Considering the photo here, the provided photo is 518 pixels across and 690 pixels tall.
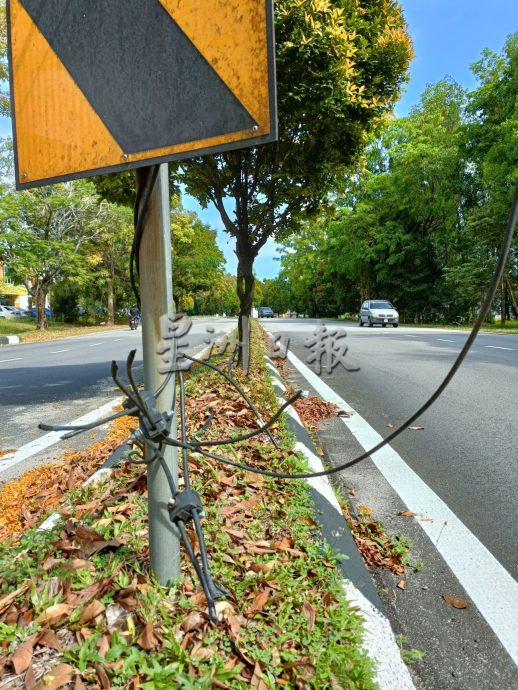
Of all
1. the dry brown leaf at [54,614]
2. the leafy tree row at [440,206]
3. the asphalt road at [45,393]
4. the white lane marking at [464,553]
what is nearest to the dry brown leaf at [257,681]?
the dry brown leaf at [54,614]

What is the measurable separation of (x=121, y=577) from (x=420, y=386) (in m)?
5.62

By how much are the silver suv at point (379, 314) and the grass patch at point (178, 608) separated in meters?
23.7

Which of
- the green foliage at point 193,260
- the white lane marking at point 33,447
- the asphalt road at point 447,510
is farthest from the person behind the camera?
the green foliage at point 193,260

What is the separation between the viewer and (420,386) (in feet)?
21.4

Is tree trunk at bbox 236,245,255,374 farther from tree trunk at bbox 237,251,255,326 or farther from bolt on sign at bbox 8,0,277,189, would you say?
bolt on sign at bbox 8,0,277,189

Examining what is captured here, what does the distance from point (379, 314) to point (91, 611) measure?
24.8m

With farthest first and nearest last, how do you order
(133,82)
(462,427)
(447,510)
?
(462,427), (447,510), (133,82)

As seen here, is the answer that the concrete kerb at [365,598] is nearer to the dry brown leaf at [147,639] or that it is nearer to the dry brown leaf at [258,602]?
the dry brown leaf at [258,602]

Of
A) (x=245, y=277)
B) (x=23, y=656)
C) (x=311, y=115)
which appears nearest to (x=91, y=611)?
(x=23, y=656)

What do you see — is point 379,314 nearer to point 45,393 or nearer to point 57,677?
point 45,393

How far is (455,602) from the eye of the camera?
1926mm

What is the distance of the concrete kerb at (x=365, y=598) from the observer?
1469 millimetres

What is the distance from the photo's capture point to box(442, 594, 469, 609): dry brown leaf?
190 centimetres

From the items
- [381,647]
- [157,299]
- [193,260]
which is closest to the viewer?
[157,299]
